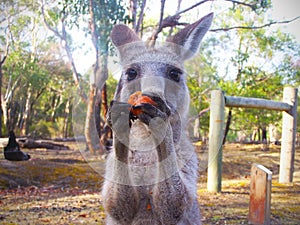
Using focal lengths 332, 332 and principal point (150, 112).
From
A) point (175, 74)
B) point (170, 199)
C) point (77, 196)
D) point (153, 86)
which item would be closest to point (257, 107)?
point (77, 196)

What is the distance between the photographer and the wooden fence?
3.95 m

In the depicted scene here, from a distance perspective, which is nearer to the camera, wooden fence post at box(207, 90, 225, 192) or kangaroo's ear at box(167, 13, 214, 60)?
kangaroo's ear at box(167, 13, 214, 60)

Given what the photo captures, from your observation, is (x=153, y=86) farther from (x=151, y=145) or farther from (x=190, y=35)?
(x=190, y=35)

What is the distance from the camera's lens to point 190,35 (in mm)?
1675

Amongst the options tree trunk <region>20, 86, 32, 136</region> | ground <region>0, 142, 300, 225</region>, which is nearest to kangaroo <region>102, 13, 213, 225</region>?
ground <region>0, 142, 300, 225</region>

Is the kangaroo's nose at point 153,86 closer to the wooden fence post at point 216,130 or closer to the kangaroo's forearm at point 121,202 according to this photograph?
the kangaroo's forearm at point 121,202

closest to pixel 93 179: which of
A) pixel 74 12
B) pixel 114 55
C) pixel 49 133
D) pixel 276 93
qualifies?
pixel 74 12

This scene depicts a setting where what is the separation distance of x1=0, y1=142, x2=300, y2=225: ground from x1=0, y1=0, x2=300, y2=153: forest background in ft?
2.51

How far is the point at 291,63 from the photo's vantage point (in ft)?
18.2

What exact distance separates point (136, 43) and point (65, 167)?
408cm

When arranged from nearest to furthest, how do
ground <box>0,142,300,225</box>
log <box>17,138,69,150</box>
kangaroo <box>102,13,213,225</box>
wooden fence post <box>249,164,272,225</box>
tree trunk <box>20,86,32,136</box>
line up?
kangaroo <box>102,13,213,225</box> < wooden fence post <box>249,164,272,225</box> < ground <box>0,142,300,225</box> < log <box>17,138,69,150</box> < tree trunk <box>20,86,32,136</box>

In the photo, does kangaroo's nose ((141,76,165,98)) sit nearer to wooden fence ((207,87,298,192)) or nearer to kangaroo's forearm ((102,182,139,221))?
kangaroo's forearm ((102,182,139,221))

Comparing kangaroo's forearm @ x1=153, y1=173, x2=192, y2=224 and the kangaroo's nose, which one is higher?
the kangaroo's nose

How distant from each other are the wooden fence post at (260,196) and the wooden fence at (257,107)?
552mm
